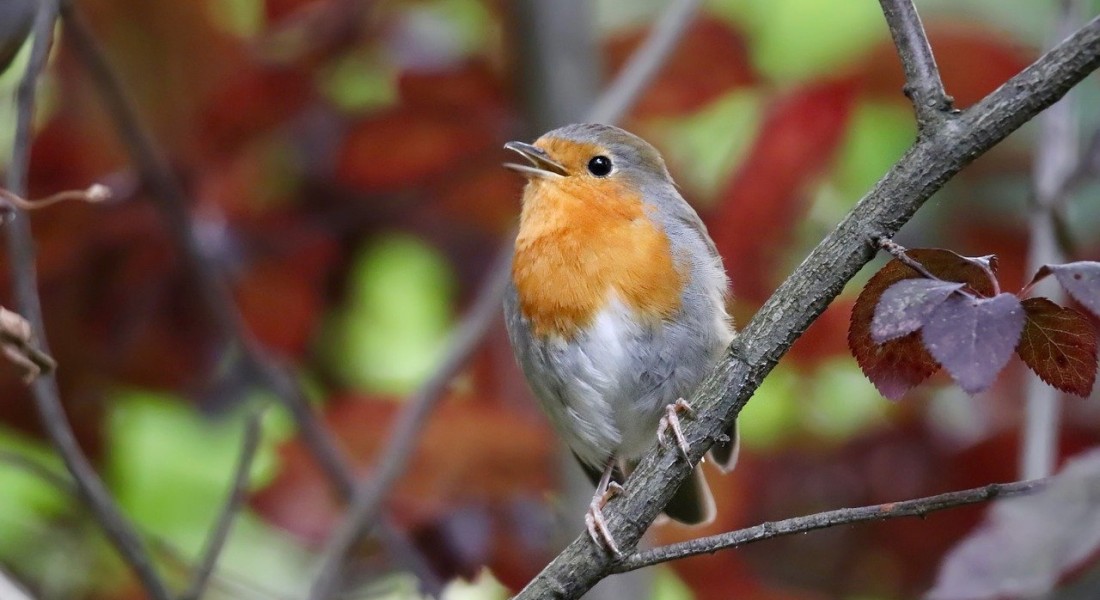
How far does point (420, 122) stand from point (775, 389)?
3.90 ft

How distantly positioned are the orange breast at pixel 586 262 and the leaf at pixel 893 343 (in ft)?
4.12

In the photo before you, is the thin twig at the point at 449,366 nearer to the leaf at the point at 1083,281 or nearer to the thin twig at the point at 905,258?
the thin twig at the point at 905,258

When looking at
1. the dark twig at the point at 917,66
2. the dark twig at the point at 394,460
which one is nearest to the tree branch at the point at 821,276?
the dark twig at the point at 917,66

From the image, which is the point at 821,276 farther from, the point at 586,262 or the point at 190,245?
the point at 190,245

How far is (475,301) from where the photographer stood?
3.34 meters

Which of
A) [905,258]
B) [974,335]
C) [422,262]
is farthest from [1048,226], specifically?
[422,262]

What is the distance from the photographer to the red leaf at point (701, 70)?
129 inches

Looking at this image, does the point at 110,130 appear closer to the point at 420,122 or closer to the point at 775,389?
the point at 420,122

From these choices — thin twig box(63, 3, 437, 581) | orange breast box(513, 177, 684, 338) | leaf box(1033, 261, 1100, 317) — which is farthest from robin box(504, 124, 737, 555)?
leaf box(1033, 261, 1100, 317)

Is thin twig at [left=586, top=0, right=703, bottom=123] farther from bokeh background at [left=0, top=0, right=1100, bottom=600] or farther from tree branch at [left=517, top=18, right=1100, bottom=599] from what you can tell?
tree branch at [left=517, top=18, right=1100, bottom=599]

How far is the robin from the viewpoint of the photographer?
2855mm

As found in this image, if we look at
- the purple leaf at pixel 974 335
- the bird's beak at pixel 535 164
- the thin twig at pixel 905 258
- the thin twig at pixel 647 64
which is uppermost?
the thin twig at pixel 647 64

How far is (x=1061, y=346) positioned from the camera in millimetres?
1487

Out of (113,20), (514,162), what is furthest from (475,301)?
(113,20)
